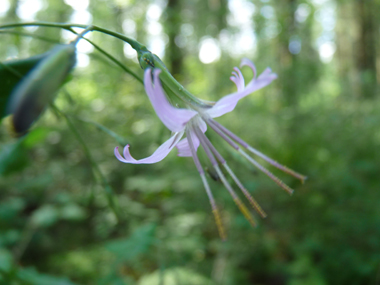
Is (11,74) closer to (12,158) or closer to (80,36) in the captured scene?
(80,36)

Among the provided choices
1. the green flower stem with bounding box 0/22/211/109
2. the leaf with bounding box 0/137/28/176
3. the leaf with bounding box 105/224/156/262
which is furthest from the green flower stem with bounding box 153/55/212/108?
the leaf with bounding box 105/224/156/262

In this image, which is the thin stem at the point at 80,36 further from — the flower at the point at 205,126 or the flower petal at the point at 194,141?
the flower petal at the point at 194,141

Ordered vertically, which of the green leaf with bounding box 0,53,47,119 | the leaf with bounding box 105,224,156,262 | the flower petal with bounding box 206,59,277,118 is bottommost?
the leaf with bounding box 105,224,156,262

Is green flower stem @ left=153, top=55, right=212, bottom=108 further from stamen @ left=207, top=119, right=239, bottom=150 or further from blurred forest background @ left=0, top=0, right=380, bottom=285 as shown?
blurred forest background @ left=0, top=0, right=380, bottom=285

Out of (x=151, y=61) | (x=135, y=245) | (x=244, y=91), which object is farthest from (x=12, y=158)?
(x=244, y=91)

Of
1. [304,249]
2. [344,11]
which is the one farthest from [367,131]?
[344,11]

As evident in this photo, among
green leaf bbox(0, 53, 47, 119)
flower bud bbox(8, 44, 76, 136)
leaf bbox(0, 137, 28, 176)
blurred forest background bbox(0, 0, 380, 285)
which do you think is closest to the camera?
flower bud bbox(8, 44, 76, 136)

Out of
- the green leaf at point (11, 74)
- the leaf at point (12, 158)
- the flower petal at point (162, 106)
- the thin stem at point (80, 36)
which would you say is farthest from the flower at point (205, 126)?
the leaf at point (12, 158)

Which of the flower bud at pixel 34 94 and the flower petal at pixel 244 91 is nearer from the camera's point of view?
the flower bud at pixel 34 94
